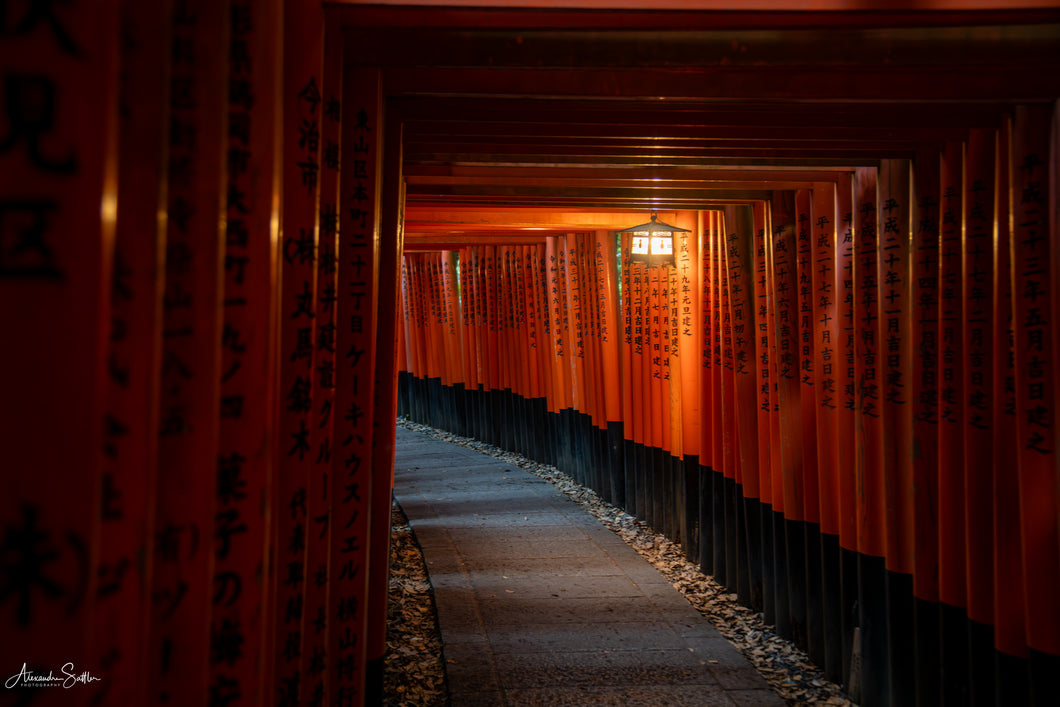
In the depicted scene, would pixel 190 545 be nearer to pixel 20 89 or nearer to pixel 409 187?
pixel 20 89

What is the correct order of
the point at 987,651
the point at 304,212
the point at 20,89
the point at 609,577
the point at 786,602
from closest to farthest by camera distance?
the point at 20,89
the point at 304,212
the point at 987,651
the point at 786,602
the point at 609,577

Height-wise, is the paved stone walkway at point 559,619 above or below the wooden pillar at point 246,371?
below

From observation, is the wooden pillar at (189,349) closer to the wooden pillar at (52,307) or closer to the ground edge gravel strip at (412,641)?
the wooden pillar at (52,307)

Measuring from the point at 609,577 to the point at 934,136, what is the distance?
16.0ft

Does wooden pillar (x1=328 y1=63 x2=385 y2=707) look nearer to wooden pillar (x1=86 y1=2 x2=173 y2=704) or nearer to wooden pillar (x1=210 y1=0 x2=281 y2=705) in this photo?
wooden pillar (x1=210 y1=0 x2=281 y2=705)

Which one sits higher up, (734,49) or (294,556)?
(734,49)

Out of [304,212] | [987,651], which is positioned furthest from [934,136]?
[304,212]

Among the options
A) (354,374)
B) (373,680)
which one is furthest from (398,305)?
(373,680)

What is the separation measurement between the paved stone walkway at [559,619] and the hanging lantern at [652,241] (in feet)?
10.2

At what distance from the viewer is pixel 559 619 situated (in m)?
6.30

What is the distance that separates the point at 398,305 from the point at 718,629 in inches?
150

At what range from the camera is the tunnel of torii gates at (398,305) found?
45.5 inches

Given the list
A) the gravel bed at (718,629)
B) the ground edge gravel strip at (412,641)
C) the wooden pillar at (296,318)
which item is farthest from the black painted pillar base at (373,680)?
the wooden pillar at (296,318)

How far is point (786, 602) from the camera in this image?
19.9ft
